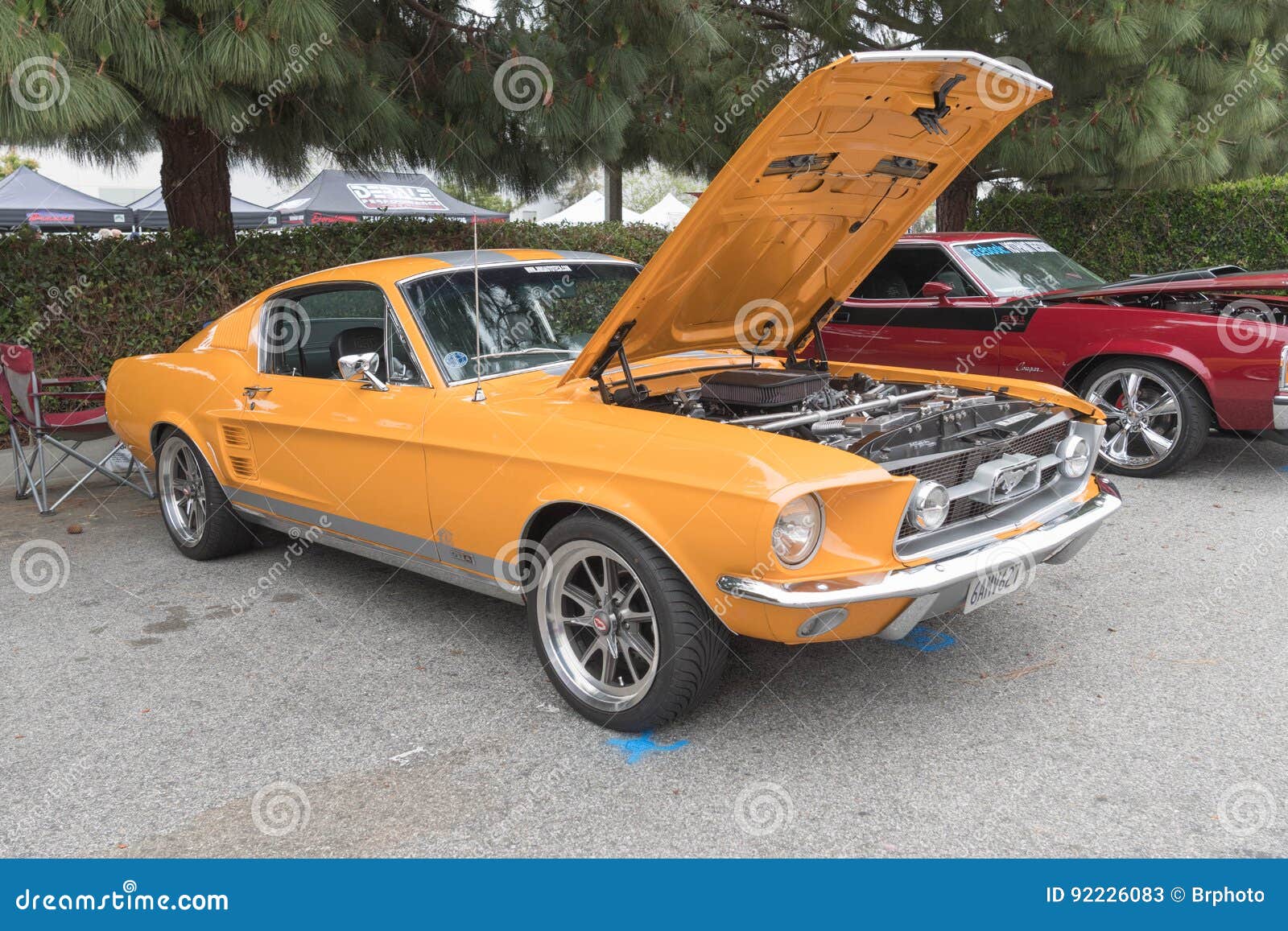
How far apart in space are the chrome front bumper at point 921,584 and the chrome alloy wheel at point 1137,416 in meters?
3.30

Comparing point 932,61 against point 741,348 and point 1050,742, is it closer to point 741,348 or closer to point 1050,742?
point 741,348

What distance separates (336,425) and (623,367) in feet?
4.18

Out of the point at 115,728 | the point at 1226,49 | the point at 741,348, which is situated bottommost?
the point at 115,728

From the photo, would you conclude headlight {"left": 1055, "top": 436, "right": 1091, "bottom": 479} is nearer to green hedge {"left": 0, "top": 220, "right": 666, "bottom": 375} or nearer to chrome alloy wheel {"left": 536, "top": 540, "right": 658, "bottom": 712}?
chrome alloy wheel {"left": 536, "top": 540, "right": 658, "bottom": 712}

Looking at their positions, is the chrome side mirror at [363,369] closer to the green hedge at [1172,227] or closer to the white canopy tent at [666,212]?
the green hedge at [1172,227]

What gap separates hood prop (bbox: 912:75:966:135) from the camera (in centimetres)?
333

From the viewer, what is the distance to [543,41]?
7066 millimetres

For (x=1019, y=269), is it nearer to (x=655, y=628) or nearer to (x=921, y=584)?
(x=921, y=584)

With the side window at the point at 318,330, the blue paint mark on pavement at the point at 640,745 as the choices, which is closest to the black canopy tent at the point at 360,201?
the side window at the point at 318,330

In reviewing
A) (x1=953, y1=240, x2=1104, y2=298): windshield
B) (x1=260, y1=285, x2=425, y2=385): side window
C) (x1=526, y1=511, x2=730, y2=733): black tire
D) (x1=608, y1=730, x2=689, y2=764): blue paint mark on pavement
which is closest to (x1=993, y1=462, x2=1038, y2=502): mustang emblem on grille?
(x1=526, y1=511, x2=730, y2=733): black tire

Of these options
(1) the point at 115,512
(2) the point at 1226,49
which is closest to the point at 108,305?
(1) the point at 115,512

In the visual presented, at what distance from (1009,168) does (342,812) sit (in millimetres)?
8731

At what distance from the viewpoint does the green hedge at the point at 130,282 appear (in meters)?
7.64

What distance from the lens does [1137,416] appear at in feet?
20.9
